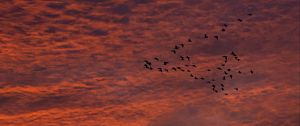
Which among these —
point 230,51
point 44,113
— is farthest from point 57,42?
point 230,51

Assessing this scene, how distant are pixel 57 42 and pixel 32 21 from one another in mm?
891

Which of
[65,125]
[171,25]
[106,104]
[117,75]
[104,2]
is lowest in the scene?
[65,125]

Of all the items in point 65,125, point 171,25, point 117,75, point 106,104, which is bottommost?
point 65,125

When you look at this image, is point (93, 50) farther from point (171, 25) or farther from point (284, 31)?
point (284, 31)

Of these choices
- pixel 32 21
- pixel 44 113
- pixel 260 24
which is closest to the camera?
pixel 32 21

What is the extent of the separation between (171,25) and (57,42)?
108 inches

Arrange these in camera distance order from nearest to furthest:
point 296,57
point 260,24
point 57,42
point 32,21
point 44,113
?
1. point 32,21
2. point 57,42
3. point 260,24
4. point 44,113
5. point 296,57

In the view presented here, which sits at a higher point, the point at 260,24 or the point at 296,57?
the point at 260,24

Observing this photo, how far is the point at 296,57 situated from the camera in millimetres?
11164

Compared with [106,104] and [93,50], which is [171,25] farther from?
[106,104]

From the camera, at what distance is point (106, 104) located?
1087 centimetres

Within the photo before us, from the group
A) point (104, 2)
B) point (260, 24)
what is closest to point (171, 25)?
point (104, 2)

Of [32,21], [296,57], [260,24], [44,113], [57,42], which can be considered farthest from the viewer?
[296,57]

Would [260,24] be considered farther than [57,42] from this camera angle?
Yes
